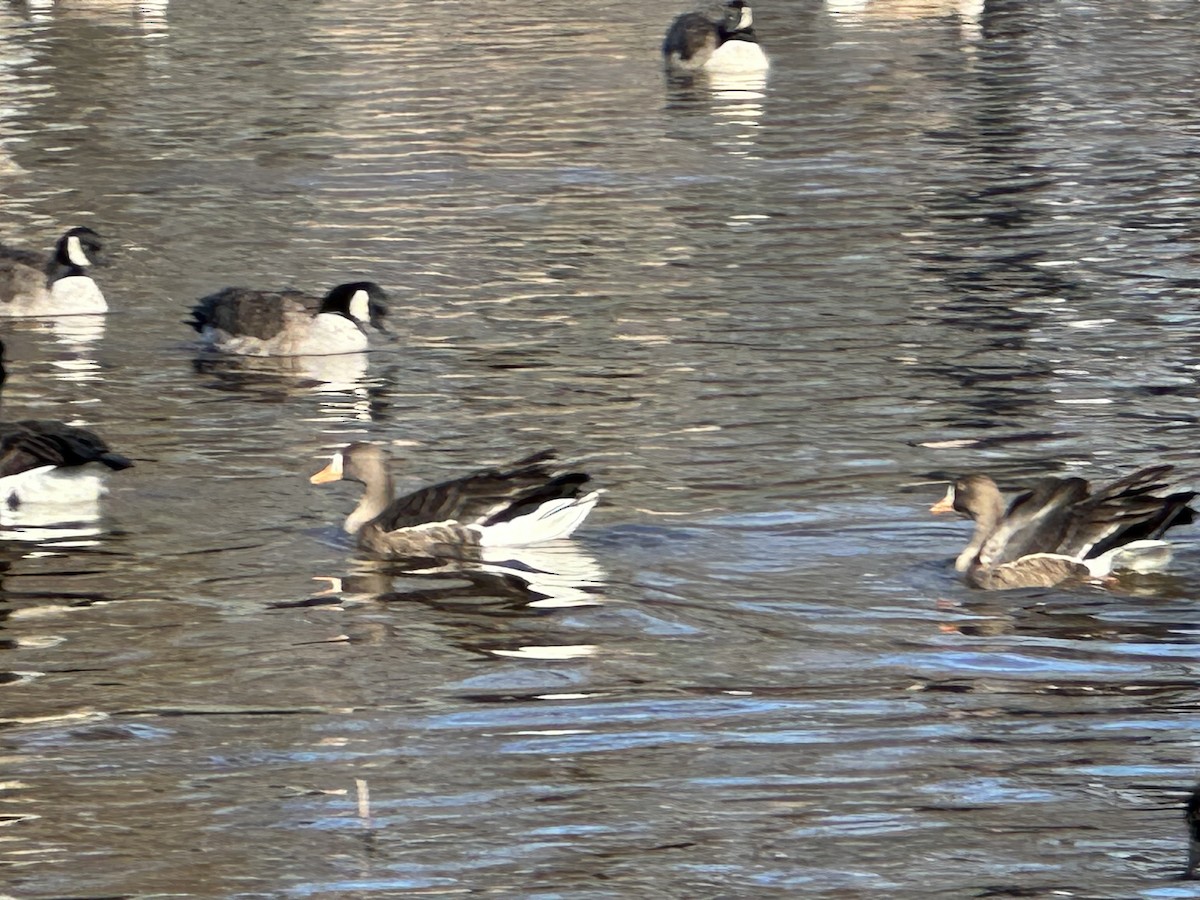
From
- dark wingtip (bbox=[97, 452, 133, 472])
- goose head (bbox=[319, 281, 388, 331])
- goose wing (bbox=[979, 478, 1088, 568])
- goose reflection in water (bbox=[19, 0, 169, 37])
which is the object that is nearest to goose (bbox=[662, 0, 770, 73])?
goose reflection in water (bbox=[19, 0, 169, 37])

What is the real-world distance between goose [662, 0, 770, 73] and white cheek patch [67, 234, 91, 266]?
17822 mm

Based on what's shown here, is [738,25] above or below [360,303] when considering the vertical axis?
above

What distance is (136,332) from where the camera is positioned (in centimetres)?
2016

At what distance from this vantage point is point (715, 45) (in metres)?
37.6

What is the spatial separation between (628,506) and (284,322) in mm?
5925

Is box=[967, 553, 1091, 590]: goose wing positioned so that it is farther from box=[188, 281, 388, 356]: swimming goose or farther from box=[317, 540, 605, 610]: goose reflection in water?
box=[188, 281, 388, 356]: swimming goose

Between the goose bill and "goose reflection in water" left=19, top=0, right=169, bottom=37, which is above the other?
"goose reflection in water" left=19, top=0, right=169, bottom=37

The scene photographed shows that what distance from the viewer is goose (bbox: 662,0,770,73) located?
37.3 m

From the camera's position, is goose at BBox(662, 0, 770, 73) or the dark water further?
goose at BBox(662, 0, 770, 73)

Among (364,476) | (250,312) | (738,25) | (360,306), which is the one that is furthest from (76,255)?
(738,25)

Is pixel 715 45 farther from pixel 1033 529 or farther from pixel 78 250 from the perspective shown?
pixel 1033 529

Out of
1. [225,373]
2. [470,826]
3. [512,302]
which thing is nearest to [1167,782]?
[470,826]

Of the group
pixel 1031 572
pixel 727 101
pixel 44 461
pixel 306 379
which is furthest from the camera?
pixel 727 101

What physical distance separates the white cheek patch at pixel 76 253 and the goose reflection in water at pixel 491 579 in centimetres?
781
